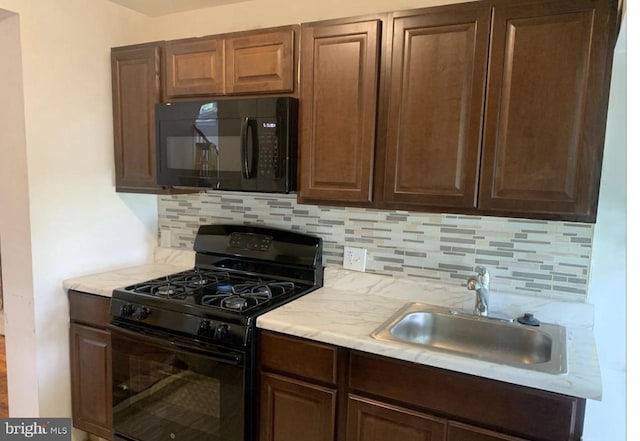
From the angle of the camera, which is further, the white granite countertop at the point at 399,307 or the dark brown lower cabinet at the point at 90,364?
the dark brown lower cabinet at the point at 90,364

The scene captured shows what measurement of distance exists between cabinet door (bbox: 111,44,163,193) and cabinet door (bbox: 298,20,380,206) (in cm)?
88

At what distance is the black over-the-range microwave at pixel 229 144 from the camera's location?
1.86 meters

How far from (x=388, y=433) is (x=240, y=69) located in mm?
1648

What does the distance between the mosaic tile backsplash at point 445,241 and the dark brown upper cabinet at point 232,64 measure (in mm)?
605

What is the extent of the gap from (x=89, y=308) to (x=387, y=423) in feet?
5.15

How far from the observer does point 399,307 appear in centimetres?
188

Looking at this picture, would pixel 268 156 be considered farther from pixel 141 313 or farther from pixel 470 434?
pixel 470 434

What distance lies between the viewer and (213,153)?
2.01 m

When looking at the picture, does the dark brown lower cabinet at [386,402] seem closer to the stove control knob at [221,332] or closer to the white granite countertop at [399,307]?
the white granite countertop at [399,307]

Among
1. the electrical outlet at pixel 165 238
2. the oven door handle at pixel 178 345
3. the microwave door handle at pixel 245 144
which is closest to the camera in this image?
the oven door handle at pixel 178 345

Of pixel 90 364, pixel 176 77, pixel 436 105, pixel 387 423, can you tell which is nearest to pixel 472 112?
pixel 436 105

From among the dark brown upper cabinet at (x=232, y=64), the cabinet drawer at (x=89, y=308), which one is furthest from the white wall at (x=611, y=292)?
the cabinet drawer at (x=89, y=308)

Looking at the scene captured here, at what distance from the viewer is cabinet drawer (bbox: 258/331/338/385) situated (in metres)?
1.58

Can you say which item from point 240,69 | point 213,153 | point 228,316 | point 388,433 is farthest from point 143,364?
point 240,69
